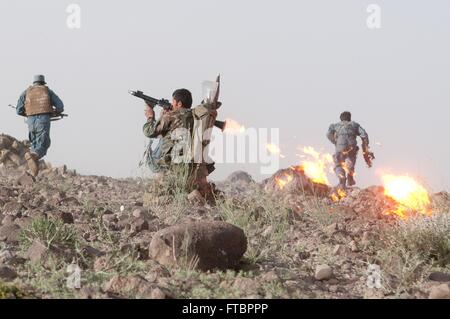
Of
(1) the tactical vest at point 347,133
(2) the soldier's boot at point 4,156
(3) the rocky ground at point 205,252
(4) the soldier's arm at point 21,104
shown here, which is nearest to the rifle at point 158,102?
(3) the rocky ground at point 205,252

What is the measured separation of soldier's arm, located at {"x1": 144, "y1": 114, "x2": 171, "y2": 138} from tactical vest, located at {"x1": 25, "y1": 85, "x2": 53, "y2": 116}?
477cm

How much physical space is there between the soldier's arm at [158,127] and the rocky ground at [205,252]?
0.70m

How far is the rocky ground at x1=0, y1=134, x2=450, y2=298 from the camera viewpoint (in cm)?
496

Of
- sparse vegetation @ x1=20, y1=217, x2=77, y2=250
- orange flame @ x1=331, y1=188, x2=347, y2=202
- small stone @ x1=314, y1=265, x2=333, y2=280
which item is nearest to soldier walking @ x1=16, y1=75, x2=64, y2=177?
orange flame @ x1=331, y1=188, x2=347, y2=202

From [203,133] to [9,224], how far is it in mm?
3194

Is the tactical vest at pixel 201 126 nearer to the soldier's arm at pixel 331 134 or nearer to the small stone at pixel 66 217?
the small stone at pixel 66 217

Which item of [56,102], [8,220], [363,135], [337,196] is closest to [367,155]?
[363,135]

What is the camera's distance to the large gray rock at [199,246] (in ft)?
18.2

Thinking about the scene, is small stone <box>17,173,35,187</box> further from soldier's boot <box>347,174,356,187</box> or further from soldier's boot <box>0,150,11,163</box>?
soldier's boot <box>347,174,356,187</box>

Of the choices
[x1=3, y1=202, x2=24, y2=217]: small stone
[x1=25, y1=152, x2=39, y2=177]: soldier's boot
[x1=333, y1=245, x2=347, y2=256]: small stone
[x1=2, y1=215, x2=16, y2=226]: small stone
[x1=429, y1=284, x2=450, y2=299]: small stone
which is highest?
[x1=25, y1=152, x2=39, y2=177]: soldier's boot

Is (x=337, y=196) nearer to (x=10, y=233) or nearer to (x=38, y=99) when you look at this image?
(x=38, y=99)

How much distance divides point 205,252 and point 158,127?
→ 3707 mm
